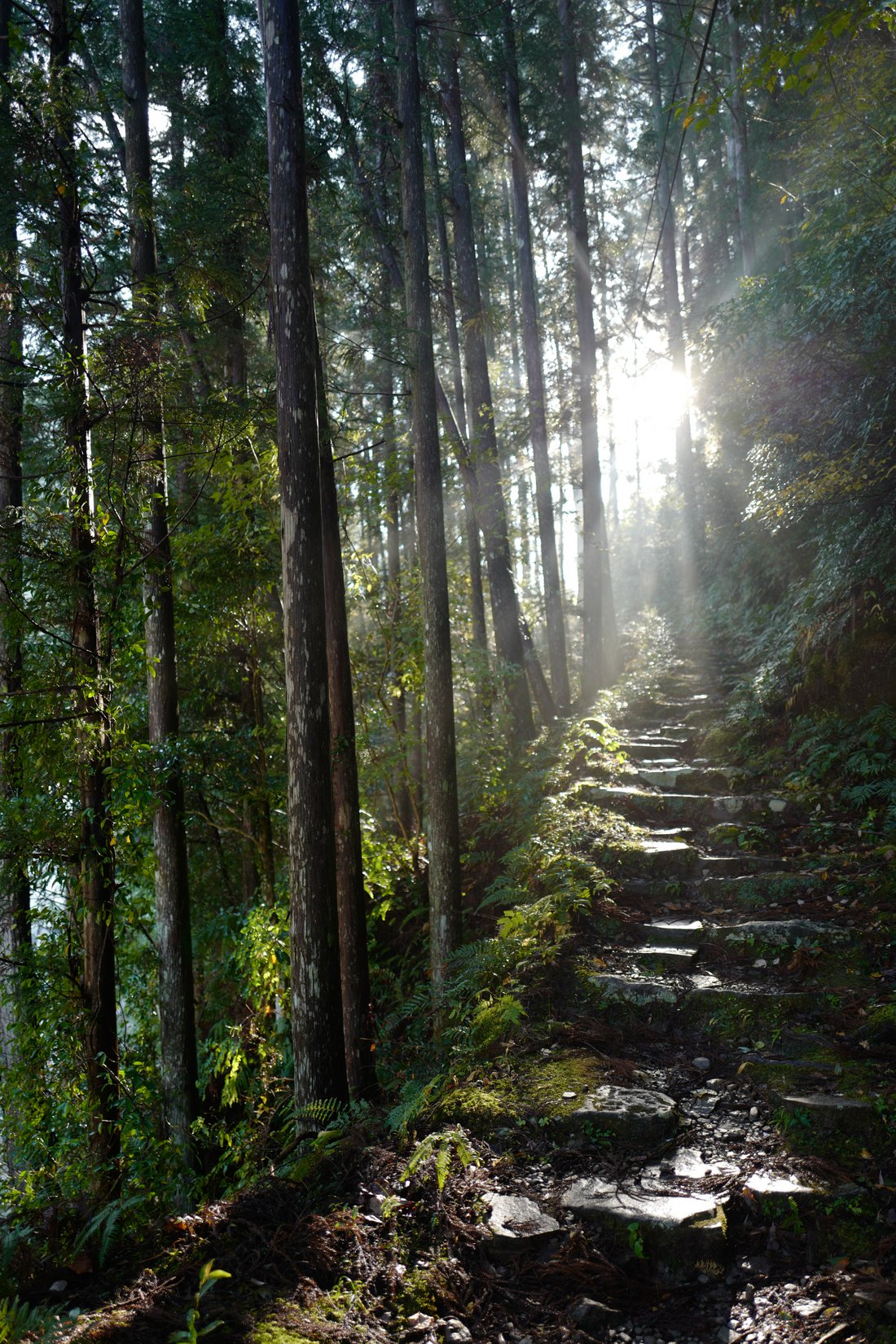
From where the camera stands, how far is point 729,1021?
427 cm

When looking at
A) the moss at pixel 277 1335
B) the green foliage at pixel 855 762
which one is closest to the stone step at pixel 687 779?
the green foliage at pixel 855 762

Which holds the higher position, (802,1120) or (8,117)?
(8,117)

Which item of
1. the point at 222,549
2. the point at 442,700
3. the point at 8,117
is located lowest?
the point at 442,700

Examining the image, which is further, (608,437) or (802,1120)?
(608,437)

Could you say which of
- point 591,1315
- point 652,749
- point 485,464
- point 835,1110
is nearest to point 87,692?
point 591,1315

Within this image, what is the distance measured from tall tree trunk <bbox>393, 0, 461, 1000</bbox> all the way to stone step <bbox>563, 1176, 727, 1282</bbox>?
145 inches

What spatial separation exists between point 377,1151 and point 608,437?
108ft

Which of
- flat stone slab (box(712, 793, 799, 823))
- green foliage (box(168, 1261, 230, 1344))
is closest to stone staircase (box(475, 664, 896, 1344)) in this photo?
Result: flat stone slab (box(712, 793, 799, 823))

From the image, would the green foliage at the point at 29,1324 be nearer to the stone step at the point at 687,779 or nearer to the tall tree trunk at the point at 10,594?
the tall tree trunk at the point at 10,594

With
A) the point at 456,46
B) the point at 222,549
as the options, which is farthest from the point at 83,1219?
the point at 456,46

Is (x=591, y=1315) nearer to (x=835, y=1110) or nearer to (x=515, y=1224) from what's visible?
(x=515, y=1224)

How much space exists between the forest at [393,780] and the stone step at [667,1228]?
0.05 ft

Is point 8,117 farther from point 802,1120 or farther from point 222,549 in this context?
point 802,1120

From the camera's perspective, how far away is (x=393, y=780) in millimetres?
10469
